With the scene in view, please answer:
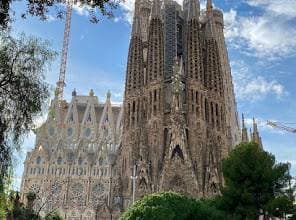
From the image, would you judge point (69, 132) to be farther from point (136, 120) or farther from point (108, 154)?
point (136, 120)

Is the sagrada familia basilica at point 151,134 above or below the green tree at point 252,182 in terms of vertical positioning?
above

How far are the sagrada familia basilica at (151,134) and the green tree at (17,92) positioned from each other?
73.2ft

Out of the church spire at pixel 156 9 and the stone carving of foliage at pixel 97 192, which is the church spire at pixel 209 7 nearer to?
the church spire at pixel 156 9

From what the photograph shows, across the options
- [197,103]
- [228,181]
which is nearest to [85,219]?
[197,103]

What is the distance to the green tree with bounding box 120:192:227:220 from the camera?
64.8 ft

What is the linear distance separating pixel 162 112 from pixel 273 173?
19.6m

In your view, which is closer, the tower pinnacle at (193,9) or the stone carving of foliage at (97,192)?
the tower pinnacle at (193,9)

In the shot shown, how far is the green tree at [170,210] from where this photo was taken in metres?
19.8

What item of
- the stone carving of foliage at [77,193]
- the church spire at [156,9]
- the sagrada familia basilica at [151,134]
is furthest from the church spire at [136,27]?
the stone carving of foliage at [77,193]

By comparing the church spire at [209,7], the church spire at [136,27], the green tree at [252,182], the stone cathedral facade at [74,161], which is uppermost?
the church spire at [209,7]

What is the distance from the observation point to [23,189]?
52.2 metres

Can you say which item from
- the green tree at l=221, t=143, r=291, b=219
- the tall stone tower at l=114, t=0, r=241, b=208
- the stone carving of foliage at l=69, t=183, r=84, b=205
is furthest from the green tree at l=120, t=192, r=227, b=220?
the stone carving of foliage at l=69, t=183, r=84, b=205

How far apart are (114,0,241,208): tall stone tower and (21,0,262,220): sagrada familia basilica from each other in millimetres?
94

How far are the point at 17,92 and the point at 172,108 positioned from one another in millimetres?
31370
